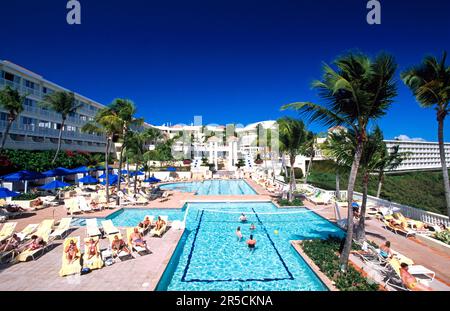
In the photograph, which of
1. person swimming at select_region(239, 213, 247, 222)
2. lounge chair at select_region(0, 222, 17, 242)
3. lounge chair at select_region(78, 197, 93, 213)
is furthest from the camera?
lounge chair at select_region(78, 197, 93, 213)

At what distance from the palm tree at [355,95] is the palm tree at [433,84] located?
436cm

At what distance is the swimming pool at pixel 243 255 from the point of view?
24.6 ft

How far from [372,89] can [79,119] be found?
1867 inches

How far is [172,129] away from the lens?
104 metres

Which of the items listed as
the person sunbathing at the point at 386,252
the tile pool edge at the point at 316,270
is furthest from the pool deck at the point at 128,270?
the tile pool edge at the point at 316,270

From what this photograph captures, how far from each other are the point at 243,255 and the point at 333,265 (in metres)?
3.58

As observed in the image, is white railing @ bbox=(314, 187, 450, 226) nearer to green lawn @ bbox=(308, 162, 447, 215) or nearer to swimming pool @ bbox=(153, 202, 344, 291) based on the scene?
swimming pool @ bbox=(153, 202, 344, 291)

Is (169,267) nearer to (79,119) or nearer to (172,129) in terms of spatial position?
(79,119)

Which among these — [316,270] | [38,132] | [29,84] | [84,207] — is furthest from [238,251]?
[29,84]

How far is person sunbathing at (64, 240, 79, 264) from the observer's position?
24.7 feet

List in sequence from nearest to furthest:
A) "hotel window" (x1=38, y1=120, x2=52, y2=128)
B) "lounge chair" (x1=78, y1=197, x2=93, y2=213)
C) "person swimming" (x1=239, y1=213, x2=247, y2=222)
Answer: "person swimming" (x1=239, y1=213, x2=247, y2=222)
"lounge chair" (x1=78, y1=197, x2=93, y2=213)
"hotel window" (x1=38, y1=120, x2=52, y2=128)

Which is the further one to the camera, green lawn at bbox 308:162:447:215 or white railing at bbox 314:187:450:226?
green lawn at bbox 308:162:447:215

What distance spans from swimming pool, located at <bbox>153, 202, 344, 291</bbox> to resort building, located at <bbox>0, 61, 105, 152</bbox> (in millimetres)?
23745

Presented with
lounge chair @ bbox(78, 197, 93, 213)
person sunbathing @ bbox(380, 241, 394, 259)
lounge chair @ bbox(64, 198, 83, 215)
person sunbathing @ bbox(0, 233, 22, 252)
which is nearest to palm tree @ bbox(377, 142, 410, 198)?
person sunbathing @ bbox(380, 241, 394, 259)
